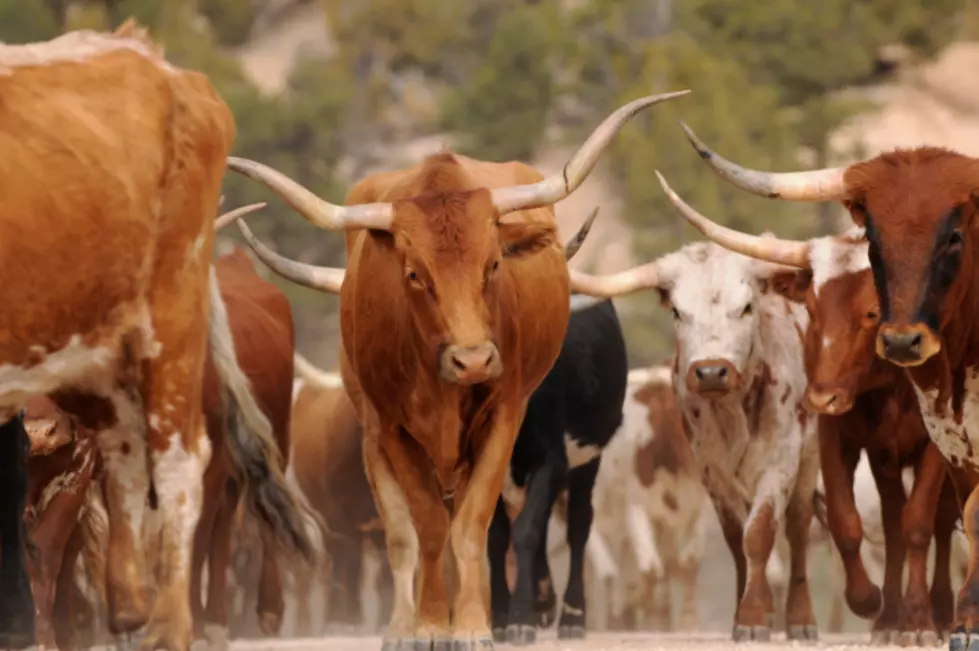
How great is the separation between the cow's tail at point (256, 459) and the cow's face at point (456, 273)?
909mm

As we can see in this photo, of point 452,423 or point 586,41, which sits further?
point 586,41

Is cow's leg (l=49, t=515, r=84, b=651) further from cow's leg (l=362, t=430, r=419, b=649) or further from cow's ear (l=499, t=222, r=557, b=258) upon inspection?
cow's ear (l=499, t=222, r=557, b=258)

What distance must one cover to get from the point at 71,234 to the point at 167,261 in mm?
478

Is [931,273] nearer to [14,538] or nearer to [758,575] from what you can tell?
[758,575]

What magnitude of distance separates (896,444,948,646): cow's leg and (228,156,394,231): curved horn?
→ 3.14 m

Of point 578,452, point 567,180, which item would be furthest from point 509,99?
point 567,180

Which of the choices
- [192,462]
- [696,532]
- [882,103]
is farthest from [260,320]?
[882,103]

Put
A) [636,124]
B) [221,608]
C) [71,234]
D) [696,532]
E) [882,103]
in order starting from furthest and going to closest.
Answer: [882,103], [636,124], [696,532], [221,608], [71,234]

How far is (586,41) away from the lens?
164 ft

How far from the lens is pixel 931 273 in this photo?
350 inches

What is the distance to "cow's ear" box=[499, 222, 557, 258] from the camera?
9.35 meters

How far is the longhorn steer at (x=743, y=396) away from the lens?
39.9 ft

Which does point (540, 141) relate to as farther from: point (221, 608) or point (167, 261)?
point (167, 261)

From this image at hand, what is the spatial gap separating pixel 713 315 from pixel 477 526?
3.67 m
